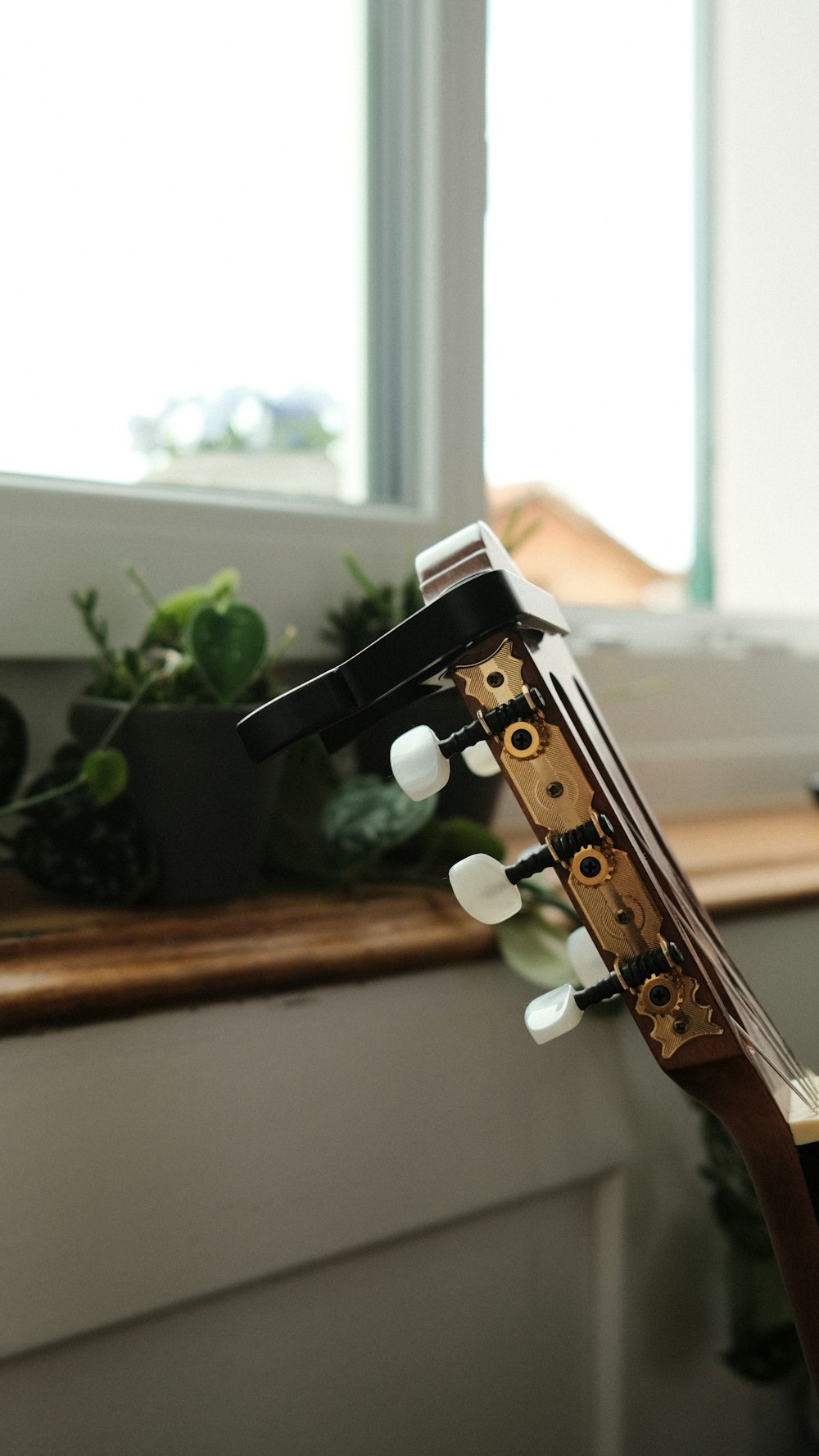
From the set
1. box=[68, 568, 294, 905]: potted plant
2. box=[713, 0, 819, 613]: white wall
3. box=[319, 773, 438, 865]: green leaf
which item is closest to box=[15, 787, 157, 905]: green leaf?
box=[68, 568, 294, 905]: potted plant

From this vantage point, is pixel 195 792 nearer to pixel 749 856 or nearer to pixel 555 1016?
pixel 555 1016

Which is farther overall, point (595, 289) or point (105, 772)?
point (595, 289)

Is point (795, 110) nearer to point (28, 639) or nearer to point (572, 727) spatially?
point (28, 639)

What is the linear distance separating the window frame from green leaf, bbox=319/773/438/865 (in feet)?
0.81

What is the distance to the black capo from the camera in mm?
380

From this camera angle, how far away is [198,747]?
0.72m

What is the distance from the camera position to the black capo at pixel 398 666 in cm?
38

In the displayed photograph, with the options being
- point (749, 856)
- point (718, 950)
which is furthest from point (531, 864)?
point (749, 856)

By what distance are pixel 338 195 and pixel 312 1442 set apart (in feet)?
3.53

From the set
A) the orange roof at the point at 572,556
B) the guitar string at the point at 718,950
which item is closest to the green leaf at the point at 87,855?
the guitar string at the point at 718,950

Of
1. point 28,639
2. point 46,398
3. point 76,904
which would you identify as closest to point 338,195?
point 46,398

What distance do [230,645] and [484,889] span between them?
1.25 feet

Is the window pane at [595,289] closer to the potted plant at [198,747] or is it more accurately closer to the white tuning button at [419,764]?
the potted plant at [198,747]

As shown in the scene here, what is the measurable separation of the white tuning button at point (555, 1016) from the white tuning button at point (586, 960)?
25 millimetres
